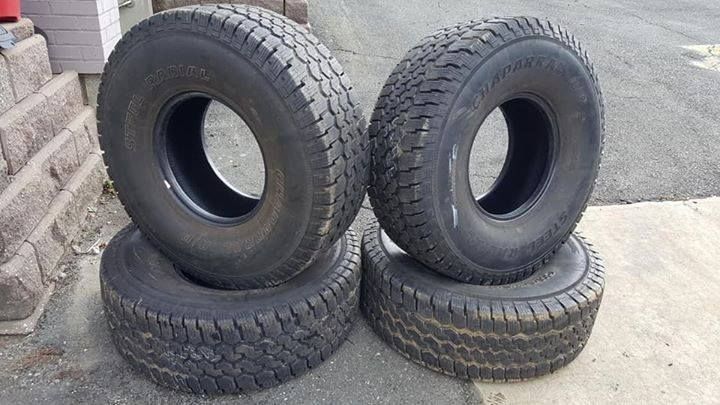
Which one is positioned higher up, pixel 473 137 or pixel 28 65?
pixel 473 137

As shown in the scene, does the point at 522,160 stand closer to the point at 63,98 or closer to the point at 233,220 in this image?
the point at 233,220

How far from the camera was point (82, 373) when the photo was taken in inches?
103

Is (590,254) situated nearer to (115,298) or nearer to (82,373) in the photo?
(115,298)

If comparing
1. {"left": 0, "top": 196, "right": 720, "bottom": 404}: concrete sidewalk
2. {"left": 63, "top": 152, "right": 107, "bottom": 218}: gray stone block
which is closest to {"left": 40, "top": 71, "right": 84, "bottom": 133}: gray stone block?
{"left": 63, "top": 152, "right": 107, "bottom": 218}: gray stone block

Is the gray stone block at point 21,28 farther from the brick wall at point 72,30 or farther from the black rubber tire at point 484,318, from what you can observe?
the black rubber tire at point 484,318

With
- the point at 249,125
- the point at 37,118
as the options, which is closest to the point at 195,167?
the point at 249,125

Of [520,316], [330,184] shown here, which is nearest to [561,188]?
[520,316]

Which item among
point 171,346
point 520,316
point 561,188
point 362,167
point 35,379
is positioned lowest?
point 35,379

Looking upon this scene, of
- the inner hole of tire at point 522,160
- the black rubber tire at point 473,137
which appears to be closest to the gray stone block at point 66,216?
the black rubber tire at point 473,137

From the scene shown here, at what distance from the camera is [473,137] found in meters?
2.48

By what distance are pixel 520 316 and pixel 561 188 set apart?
2.17ft

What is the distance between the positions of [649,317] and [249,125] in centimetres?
223

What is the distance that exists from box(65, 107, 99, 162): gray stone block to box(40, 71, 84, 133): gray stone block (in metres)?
0.04

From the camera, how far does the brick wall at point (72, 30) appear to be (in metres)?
3.88
